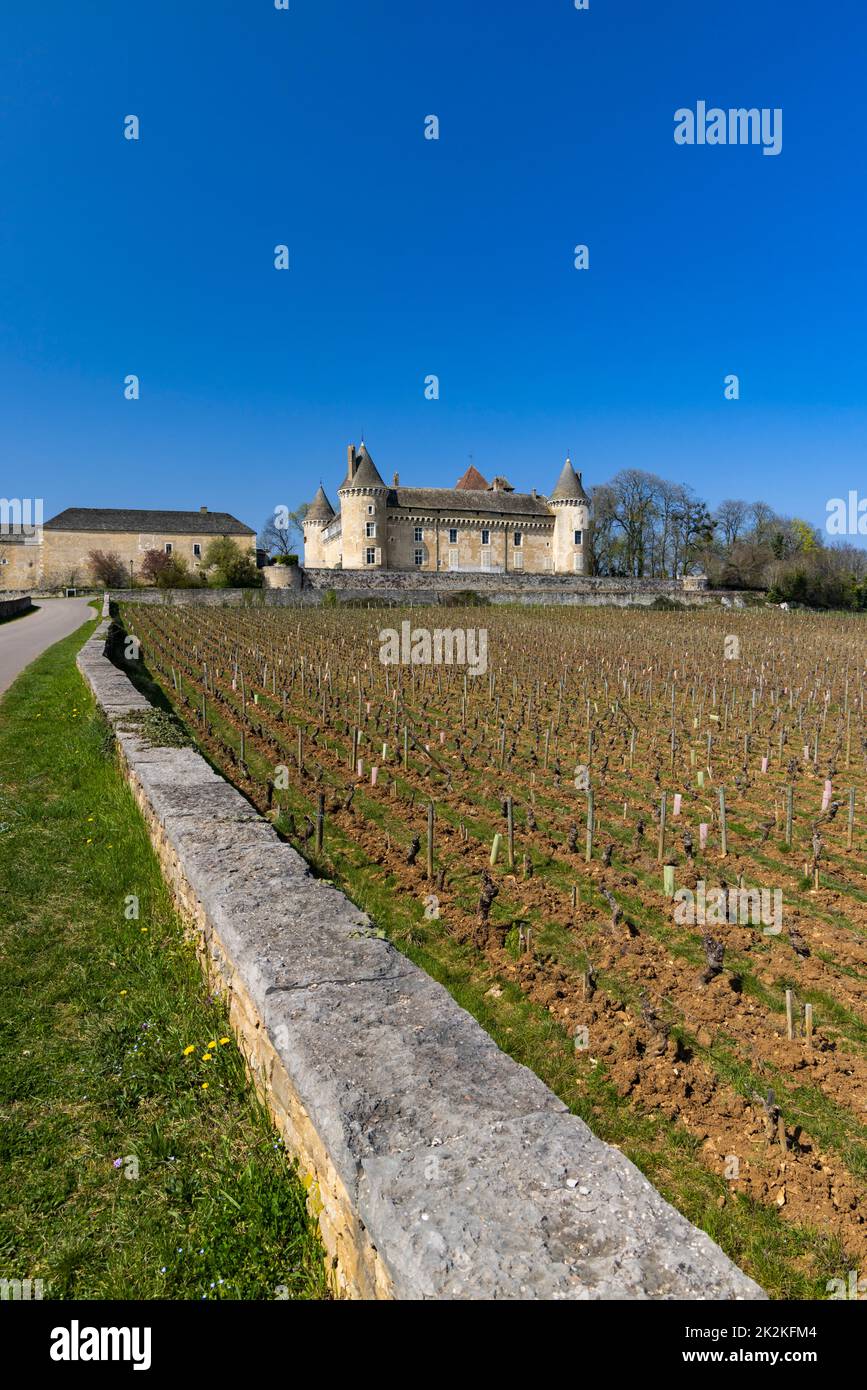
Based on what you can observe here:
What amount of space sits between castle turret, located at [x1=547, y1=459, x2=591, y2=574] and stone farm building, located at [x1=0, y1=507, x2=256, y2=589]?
26.7 meters

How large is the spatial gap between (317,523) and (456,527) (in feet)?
57.8

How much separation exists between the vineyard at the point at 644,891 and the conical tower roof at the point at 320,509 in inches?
2438

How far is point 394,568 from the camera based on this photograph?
203 feet

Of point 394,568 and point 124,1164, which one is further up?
point 394,568

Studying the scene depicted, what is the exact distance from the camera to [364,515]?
60.3 meters

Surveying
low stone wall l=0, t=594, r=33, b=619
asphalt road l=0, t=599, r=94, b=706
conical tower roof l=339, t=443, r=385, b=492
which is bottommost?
asphalt road l=0, t=599, r=94, b=706

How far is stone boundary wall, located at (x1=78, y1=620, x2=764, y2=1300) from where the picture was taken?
1.82 m

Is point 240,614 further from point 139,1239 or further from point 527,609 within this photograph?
point 139,1239

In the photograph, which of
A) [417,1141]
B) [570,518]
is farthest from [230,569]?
[417,1141]

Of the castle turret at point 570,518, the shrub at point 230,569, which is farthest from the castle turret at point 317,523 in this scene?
the castle turret at point 570,518

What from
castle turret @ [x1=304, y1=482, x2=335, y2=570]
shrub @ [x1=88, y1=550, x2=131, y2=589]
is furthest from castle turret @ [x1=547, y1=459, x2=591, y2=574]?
shrub @ [x1=88, y1=550, x2=131, y2=589]

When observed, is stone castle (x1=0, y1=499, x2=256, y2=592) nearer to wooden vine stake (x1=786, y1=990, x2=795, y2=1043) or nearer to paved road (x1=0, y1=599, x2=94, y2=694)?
paved road (x1=0, y1=599, x2=94, y2=694)

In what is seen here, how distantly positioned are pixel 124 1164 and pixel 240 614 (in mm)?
36552
